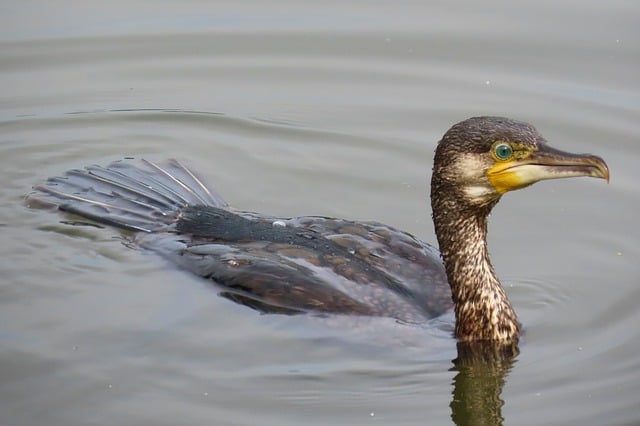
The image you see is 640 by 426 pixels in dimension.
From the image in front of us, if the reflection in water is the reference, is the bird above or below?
above

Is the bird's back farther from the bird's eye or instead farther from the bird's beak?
the bird's eye

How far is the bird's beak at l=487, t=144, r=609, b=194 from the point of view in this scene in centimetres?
813

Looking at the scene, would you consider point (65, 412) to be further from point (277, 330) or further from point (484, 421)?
point (484, 421)

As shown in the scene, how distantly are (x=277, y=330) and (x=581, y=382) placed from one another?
1740 mm

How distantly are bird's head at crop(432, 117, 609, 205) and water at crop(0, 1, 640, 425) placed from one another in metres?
0.93

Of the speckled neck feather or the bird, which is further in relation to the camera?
the speckled neck feather

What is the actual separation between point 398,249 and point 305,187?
157cm

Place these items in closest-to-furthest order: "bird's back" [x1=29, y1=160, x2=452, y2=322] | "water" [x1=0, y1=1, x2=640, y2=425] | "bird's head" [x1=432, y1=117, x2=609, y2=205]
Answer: "water" [x1=0, y1=1, x2=640, y2=425] < "bird's head" [x1=432, y1=117, x2=609, y2=205] < "bird's back" [x1=29, y1=160, x2=452, y2=322]

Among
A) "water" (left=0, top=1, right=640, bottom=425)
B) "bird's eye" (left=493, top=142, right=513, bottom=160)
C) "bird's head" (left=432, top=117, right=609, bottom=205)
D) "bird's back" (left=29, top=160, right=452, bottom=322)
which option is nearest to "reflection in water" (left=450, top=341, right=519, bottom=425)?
"water" (left=0, top=1, right=640, bottom=425)

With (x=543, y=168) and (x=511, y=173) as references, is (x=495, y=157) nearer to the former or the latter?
(x=511, y=173)

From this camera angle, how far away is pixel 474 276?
873 cm

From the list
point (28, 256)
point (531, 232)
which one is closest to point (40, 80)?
point (28, 256)

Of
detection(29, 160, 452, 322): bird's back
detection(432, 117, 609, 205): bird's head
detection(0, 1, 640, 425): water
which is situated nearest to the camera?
detection(0, 1, 640, 425): water

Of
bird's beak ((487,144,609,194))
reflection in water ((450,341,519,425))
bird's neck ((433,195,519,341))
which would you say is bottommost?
reflection in water ((450,341,519,425))
